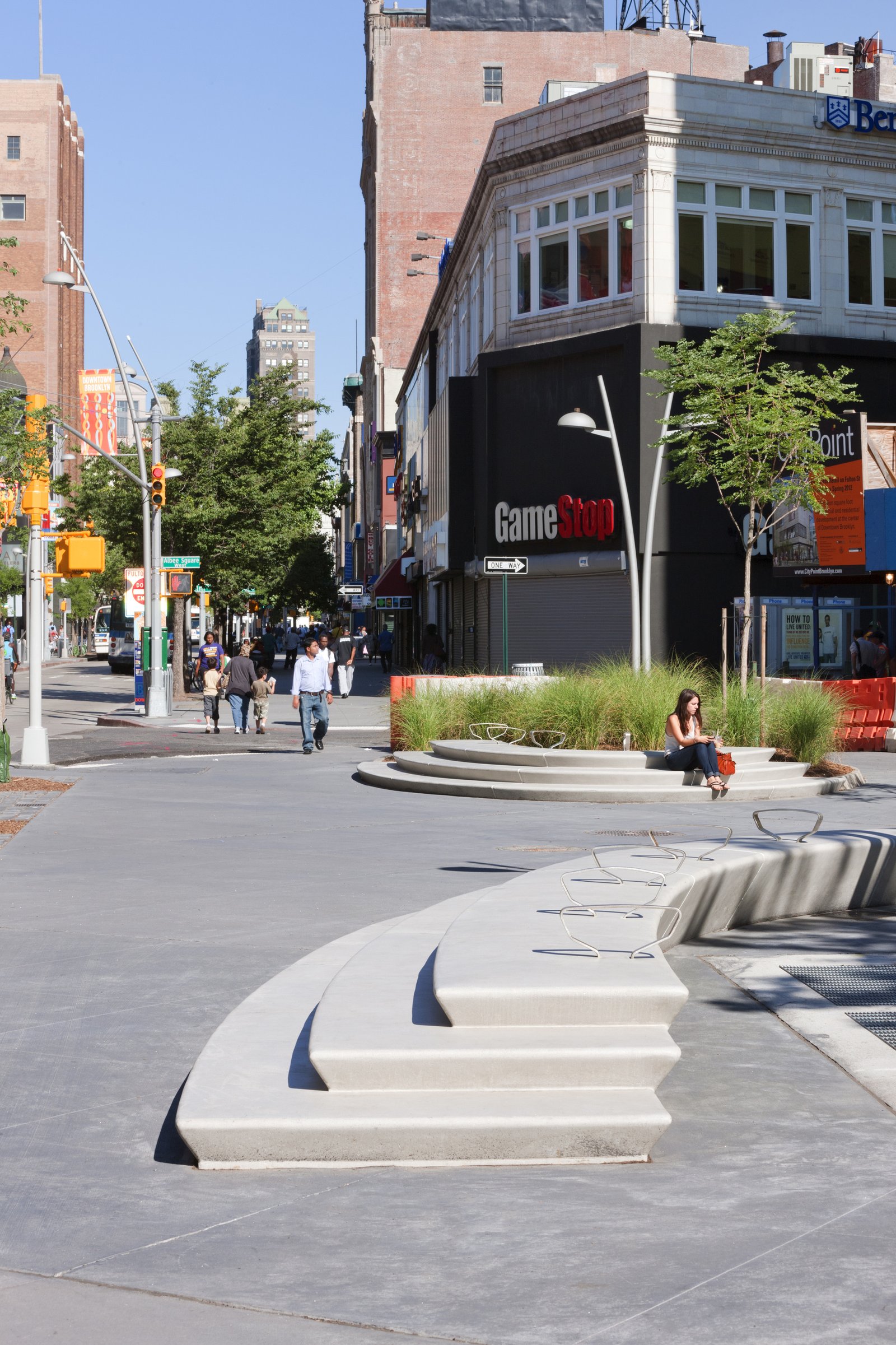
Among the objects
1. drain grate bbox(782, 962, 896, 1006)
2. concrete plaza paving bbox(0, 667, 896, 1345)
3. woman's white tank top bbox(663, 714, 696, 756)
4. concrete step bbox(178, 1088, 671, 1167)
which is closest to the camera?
concrete plaza paving bbox(0, 667, 896, 1345)

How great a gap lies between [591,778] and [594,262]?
2023 cm

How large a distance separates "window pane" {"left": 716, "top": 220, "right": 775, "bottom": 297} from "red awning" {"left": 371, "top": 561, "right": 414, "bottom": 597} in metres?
30.4

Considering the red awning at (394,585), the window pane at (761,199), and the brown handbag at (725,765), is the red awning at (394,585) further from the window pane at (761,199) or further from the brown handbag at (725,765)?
the brown handbag at (725,765)

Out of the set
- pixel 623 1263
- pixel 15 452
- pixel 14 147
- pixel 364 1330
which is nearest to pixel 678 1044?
pixel 623 1263

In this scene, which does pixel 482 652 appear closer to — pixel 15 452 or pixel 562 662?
pixel 562 662

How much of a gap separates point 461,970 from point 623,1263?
2.04 meters

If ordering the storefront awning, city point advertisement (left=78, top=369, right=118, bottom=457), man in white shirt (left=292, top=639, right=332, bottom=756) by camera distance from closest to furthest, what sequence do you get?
man in white shirt (left=292, top=639, right=332, bottom=756)
the storefront awning
city point advertisement (left=78, top=369, right=118, bottom=457)

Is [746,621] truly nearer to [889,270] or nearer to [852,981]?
[852,981]

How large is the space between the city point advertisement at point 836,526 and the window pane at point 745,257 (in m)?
4.85

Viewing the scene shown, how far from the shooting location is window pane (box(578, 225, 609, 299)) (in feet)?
113

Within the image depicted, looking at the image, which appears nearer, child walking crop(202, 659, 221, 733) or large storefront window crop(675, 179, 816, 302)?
child walking crop(202, 659, 221, 733)

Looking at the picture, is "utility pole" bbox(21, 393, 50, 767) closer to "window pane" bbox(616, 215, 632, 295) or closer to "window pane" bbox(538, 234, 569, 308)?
"window pane" bbox(616, 215, 632, 295)

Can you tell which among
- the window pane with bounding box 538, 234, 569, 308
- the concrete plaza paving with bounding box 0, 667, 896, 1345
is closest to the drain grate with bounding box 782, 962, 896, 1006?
the concrete plaza paving with bounding box 0, 667, 896, 1345

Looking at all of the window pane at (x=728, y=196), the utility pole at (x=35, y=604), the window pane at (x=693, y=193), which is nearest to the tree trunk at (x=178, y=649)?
the window pane at (x=693, y=193)
